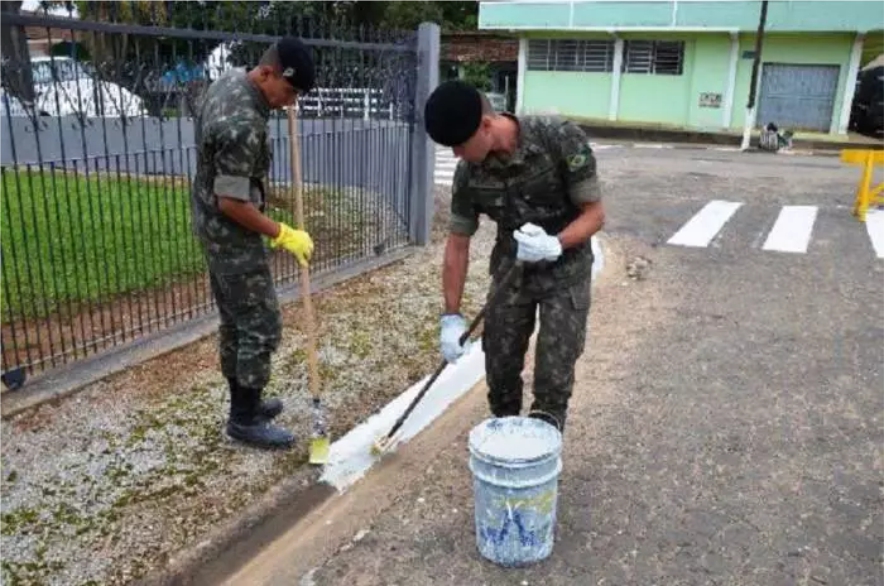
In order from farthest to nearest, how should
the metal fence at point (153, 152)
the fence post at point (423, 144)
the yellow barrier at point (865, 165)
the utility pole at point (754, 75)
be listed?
the utility pole at point (754, 75)
the yellow barrier at point (865, 165)
the fence post at point (423, 144)
the metal fence at point (153, 152)

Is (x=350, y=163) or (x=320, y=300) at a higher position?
(x=350, y=163)

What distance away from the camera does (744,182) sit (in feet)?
43.2

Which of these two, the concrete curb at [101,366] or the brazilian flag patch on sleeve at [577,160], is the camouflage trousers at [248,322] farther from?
the brazilian flag patch on sleeve at [577,160]

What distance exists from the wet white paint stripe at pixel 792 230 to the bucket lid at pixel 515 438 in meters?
6.19

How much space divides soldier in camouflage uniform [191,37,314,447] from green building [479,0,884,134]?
66.2 feet

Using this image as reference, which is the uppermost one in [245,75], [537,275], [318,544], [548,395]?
[245,75]

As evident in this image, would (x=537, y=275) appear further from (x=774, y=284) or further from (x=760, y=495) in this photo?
(x=774, y=284)

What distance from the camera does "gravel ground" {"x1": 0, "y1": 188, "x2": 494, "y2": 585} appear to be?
2842mm

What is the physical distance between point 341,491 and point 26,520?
1242mm

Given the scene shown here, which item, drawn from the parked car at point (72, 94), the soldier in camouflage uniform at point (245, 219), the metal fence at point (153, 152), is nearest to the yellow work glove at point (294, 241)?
the soldier in camouflage uniform at point (245, 219)

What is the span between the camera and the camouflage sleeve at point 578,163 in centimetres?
291

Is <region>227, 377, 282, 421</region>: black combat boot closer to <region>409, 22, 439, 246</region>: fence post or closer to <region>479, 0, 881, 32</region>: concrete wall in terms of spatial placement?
<region>409, 22, 439, 246</region>: fence post

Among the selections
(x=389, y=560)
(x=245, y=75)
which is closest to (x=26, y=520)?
(x=389, y=560)

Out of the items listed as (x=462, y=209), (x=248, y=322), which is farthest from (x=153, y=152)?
(x=462, y=209)
